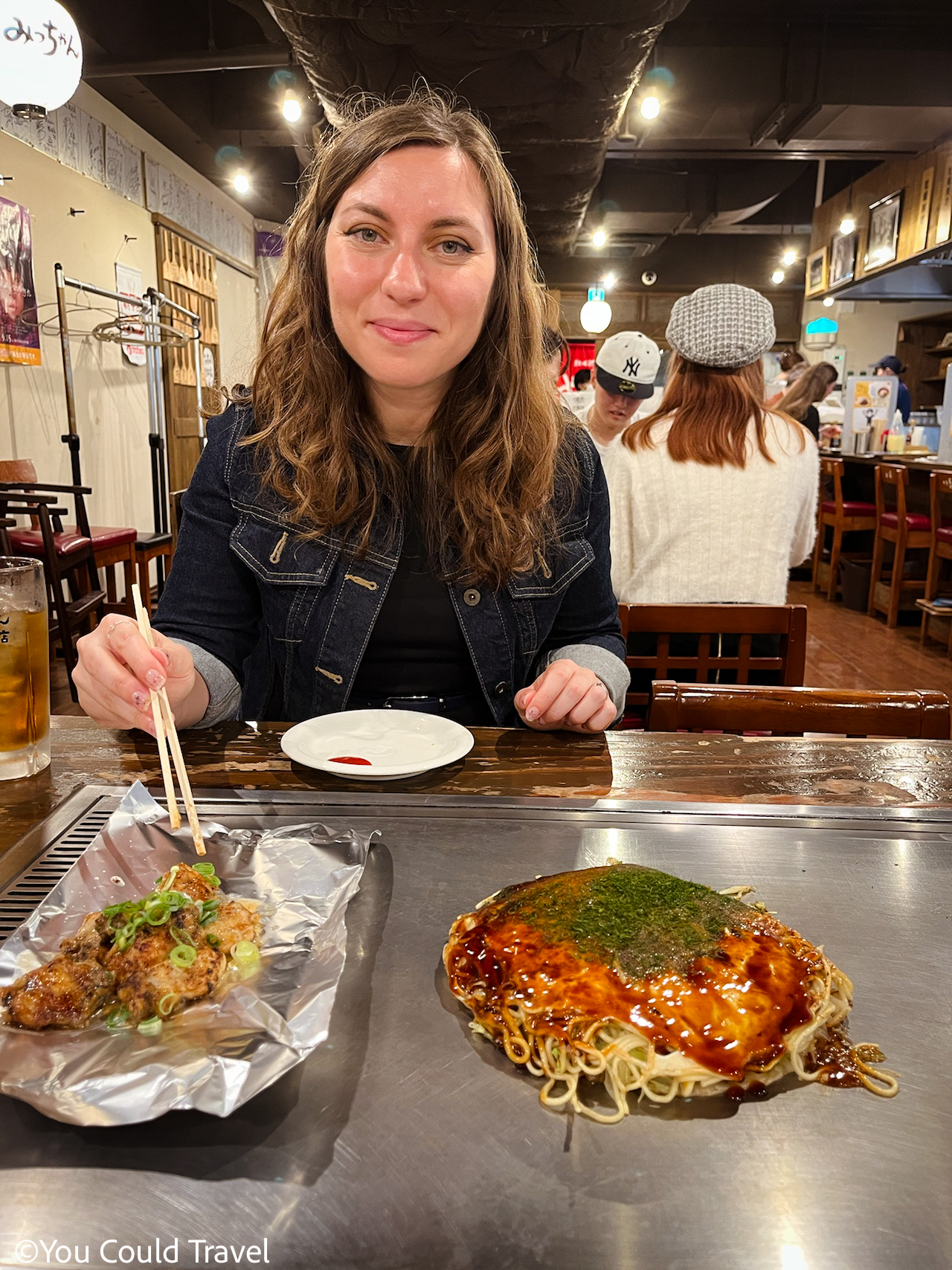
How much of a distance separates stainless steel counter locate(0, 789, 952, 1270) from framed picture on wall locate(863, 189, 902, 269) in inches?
337

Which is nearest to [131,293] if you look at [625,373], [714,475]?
[625,373]

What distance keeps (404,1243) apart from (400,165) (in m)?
1.37

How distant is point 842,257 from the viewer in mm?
8859

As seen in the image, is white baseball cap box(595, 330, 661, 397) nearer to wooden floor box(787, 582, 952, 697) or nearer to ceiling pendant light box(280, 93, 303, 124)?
wooden floor box(787, 582, 952, 697)

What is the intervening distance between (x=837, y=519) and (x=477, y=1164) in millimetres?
7129

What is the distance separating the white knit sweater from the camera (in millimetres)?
2658

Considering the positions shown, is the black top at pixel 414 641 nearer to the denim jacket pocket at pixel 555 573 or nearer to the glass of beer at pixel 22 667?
the denim jacket pocket at pixel 555 573

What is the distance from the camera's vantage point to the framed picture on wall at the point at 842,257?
860 cm

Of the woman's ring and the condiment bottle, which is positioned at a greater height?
the condiment bottle

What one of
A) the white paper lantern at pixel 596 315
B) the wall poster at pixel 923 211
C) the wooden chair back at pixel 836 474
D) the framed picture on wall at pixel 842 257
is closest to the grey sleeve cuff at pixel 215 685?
the wooden chair back at pixel 836 474

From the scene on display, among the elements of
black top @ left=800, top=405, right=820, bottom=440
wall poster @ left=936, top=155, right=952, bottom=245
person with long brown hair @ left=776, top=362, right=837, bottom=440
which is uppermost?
wall poster @ left=936, top=155, right=952, bottom=245

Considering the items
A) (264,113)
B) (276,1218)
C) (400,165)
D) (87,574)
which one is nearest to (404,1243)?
(276,1218)

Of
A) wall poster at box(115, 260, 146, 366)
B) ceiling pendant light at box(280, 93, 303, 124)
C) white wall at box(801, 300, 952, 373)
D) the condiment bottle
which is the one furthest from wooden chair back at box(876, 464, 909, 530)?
white wall at box(801, 300, 952, 373)

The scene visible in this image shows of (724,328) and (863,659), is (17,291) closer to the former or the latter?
(724,328)
